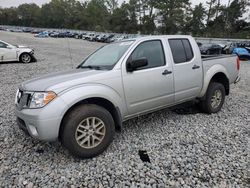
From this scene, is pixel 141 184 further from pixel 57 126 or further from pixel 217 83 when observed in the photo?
pixel 217 83

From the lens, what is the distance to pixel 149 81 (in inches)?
157

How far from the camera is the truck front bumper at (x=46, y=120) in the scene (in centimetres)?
311

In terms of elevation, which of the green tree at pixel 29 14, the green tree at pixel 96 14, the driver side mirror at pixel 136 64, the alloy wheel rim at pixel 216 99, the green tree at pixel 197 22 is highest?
the green tree at pixel 29 14

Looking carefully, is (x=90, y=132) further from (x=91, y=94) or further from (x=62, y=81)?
(x=62, y=81)

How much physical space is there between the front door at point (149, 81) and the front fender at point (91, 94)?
0.16 meters

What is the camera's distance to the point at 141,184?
2963 millimetres

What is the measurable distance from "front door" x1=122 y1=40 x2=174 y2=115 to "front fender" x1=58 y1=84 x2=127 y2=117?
16 cm

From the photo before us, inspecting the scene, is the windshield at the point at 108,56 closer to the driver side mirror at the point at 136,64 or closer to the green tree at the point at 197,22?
the driver side mirror at the point at 136,64

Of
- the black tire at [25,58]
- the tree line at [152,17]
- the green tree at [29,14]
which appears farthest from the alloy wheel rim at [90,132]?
the green tree at [29,14]

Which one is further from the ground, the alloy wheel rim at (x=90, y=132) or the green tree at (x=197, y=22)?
the green tree at (x=197, y=22)

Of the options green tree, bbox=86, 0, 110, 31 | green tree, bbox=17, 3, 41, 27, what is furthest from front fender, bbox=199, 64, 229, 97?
green tree, bbox=17, 3, 41, 27

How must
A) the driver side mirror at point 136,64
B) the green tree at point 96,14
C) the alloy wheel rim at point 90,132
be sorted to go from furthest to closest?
the green tree at point 96,14 → the driver side mirror at point 136,64 → the alloy wheel rim at point 90,132

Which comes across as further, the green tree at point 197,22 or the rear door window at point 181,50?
the green tree at point 197,22

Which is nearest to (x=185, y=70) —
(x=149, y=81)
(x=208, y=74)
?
(x=208, y=74)
